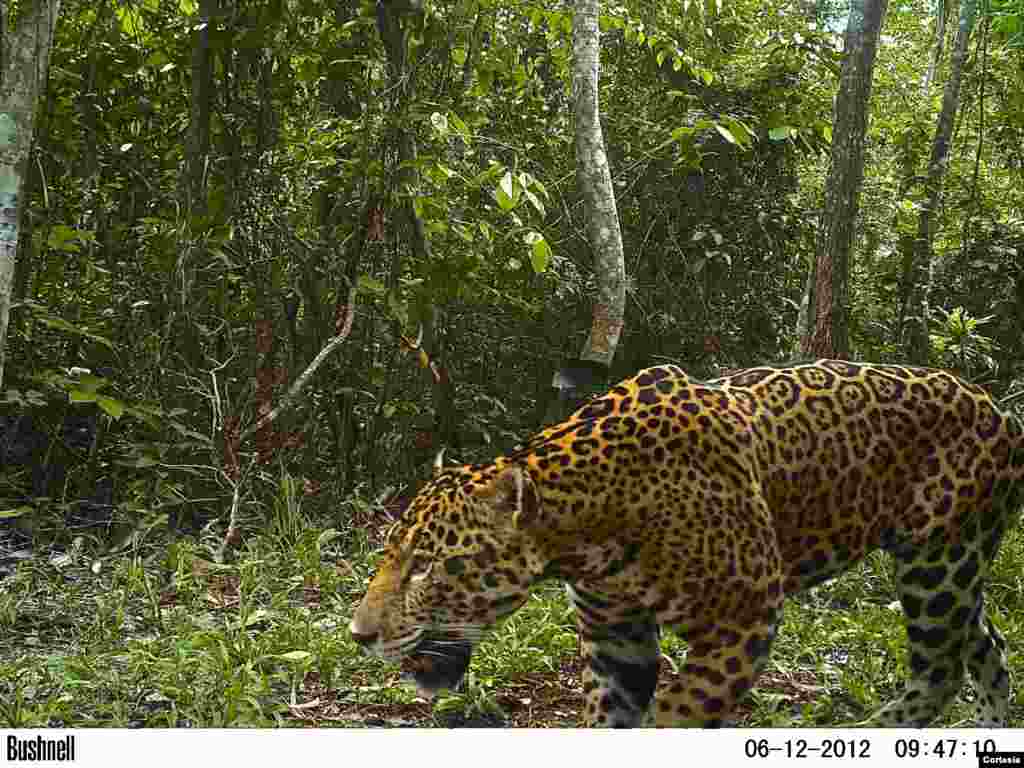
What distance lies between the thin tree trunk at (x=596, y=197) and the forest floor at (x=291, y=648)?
1.47 m

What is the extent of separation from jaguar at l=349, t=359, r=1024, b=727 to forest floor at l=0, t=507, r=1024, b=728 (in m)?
0.69

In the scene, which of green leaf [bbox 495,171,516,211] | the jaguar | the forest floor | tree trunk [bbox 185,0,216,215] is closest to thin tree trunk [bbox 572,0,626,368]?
green leaf [bbox 495,171,516,211]

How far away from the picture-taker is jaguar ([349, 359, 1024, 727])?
363 cm

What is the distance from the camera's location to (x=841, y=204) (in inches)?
266

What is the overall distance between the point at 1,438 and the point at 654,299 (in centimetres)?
427

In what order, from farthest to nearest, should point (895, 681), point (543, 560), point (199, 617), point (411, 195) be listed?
point (411, 195), point (199, 617), point (895, 681), point (543, 560)

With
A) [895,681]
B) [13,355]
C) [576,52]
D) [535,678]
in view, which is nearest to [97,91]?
[13,355]

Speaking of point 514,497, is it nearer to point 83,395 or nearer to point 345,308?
point 83,395

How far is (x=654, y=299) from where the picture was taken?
850cm

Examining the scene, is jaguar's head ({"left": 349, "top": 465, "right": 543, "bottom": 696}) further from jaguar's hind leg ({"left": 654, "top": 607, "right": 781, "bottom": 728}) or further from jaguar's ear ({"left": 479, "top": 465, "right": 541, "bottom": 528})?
jaguar's hind leg ({"left": 654, "top": 607, "right": 781, "bottom": 728})

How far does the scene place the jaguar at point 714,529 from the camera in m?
3.63

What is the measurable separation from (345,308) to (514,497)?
12.1 ft
